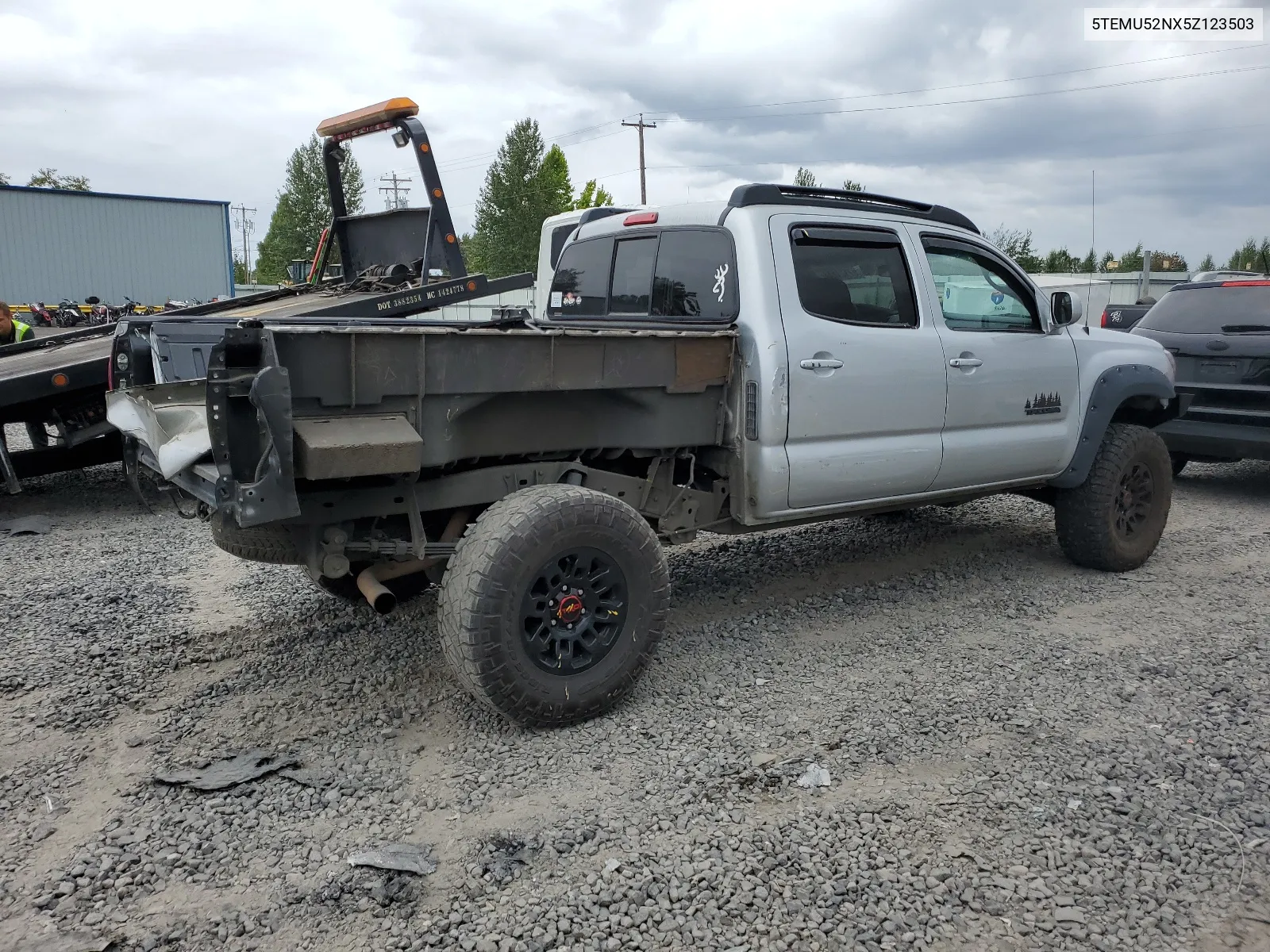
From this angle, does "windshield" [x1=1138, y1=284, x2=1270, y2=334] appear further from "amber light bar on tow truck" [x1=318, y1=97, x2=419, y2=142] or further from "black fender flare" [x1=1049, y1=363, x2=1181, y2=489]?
"amber light bar on tow truck" [x1=318, y1=97, x2=419, y2=142]

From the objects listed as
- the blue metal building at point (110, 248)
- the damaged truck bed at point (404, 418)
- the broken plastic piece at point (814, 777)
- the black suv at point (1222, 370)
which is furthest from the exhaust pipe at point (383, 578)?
the blue metal building at point (110, 248)

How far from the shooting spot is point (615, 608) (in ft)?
12.1

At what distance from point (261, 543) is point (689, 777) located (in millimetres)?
1846

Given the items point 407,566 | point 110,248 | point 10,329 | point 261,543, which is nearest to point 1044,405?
point 407,566

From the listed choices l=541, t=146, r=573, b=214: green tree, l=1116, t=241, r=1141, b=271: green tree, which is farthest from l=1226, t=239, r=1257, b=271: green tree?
l=541, t=146, r=573, b=214: green tree

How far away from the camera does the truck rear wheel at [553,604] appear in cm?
336

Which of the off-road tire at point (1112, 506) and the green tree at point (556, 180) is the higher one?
the green tree at point (556, 180)

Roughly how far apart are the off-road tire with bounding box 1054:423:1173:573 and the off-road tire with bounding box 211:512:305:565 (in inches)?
169

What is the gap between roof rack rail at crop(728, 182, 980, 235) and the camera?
4.31 m

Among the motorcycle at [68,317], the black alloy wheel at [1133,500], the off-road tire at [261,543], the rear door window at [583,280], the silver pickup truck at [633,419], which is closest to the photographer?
the silver pickup truck at [633,419]

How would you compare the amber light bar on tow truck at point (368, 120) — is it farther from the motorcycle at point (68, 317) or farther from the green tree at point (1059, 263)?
the green tree at point (1059, 263)

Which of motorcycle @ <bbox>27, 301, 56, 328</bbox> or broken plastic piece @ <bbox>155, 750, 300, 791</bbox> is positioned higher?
motorcycle @ <bbox>27, 301, 56, 328</bbox>

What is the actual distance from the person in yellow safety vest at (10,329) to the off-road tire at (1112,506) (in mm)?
8773

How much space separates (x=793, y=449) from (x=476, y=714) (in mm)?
1751
